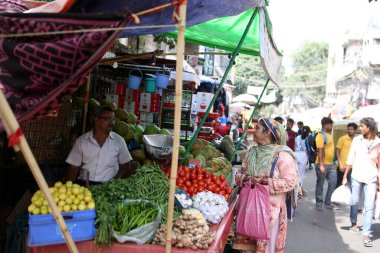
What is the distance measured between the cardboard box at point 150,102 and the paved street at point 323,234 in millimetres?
3902

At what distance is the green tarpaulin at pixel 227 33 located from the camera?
22.3ft

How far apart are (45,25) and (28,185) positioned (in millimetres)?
3444

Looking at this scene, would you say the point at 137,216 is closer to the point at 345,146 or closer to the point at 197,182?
the point at 197,182

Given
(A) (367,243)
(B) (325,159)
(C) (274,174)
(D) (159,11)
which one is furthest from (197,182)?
(B) (325,159)

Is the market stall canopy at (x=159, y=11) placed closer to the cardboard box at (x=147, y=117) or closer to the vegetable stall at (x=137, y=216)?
the vegetable stall at (x=137, y=216)

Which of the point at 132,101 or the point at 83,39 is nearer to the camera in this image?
the point at 83,39

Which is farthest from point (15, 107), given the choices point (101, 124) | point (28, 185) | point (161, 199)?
point (28, 185)

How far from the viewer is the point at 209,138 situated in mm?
11320

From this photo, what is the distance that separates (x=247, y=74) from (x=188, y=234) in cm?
5060

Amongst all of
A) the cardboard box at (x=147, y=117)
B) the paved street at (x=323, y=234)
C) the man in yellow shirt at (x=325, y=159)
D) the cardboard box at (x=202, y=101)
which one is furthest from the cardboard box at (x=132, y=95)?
the man in yellow shirt at (x=325, y=159)

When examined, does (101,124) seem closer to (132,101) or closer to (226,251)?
(226,251)

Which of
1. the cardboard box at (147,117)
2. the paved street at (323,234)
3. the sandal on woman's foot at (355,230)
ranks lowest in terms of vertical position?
the paved street at (323,234)

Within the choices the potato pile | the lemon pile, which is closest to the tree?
the potato pile

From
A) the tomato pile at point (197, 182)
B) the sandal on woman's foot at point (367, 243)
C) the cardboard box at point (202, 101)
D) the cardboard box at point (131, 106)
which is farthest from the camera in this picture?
the cardboard box at point (202, 101)
